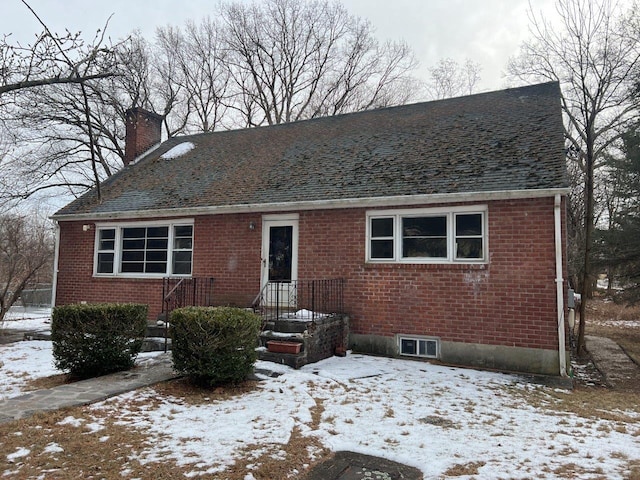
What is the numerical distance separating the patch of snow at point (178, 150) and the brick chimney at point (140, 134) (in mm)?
1180

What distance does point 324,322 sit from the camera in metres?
8.21

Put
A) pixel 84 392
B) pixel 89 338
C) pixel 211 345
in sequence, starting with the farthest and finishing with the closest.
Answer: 1. pixel 89 338
2. pixel 211 345
3. pixel 84 392

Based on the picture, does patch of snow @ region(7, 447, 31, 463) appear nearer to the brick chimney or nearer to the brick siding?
the brick siding

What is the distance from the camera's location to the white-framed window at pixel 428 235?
827 centimetres

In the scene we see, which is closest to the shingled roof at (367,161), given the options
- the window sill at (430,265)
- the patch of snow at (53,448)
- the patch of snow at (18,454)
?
the window sill at (430,265)

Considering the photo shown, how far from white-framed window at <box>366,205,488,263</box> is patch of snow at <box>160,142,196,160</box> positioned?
8505 millimetres

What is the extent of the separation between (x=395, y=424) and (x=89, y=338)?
4757 mm

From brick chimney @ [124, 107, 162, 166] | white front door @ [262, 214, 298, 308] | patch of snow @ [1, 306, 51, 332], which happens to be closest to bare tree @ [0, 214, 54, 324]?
patch of snow @ [1, 306, 51, 332]

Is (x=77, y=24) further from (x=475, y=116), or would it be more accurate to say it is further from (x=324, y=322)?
(x=475, y=116)

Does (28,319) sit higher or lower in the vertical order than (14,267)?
lower

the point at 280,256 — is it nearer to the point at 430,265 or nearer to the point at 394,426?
the point at 430,265

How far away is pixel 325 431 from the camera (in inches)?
180

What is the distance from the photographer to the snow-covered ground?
12.7 feet

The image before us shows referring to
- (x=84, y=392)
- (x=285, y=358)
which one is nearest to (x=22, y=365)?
(x=84, y=392)
